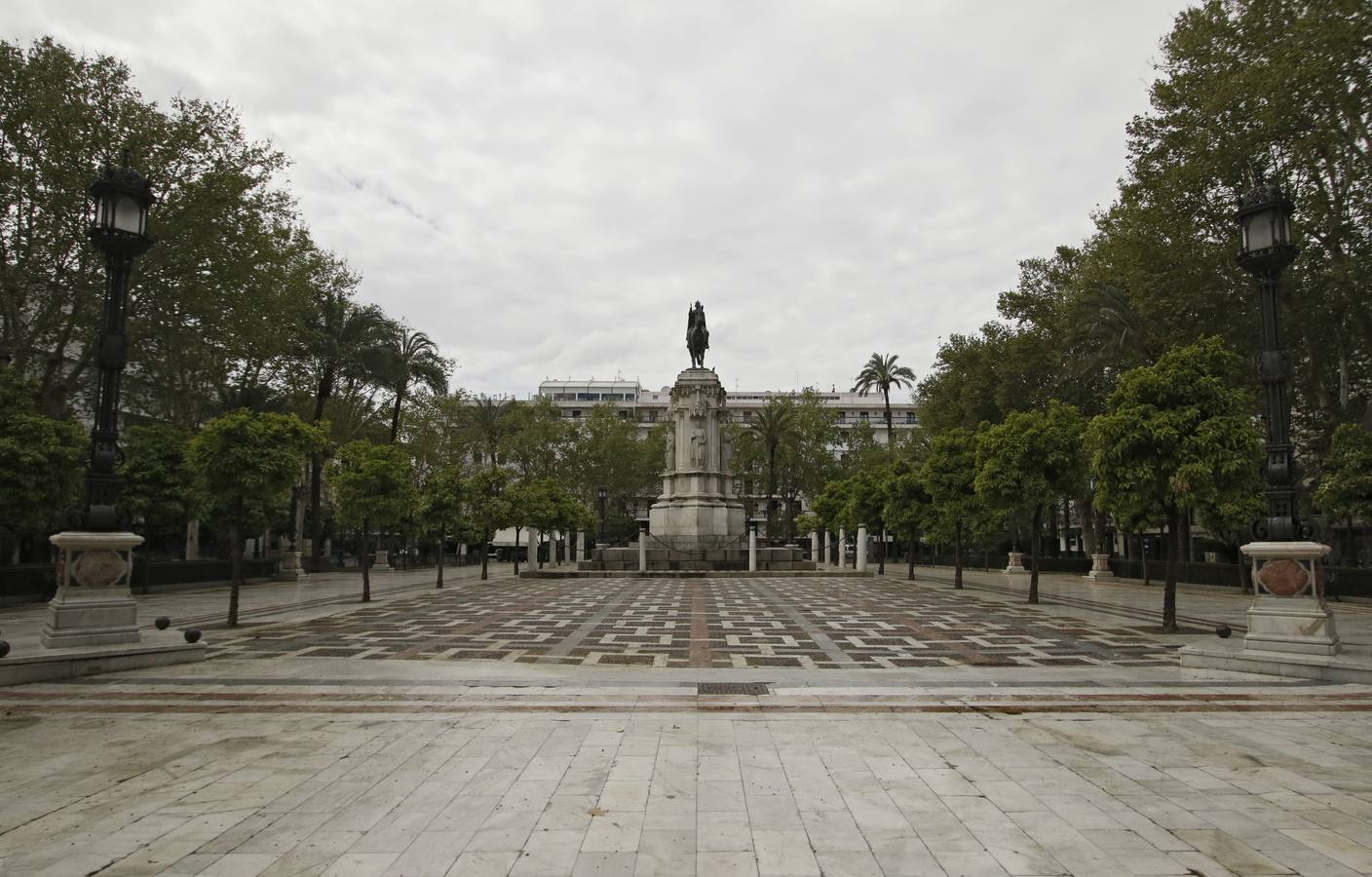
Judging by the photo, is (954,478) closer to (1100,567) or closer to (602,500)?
(1100,567)

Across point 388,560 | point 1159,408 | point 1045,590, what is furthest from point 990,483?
point 388,560

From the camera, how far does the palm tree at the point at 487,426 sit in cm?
5781

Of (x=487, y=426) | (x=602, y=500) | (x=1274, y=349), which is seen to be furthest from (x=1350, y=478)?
(x=487, y=426)

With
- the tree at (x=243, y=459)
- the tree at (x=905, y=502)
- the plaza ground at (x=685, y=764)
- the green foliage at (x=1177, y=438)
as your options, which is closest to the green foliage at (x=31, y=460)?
the tree at (x=243, y=459)

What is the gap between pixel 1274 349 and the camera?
33.7 feet

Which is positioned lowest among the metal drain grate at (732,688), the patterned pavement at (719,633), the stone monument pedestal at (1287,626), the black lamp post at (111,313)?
the patterned pavement at (719,633)

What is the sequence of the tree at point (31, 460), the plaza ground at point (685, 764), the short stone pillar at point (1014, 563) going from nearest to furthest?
the plaza ground at point (685, 764) < the tree at point (31, 460) < the short stone pillar at point (1014, 563)

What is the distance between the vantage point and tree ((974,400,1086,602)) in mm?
19328

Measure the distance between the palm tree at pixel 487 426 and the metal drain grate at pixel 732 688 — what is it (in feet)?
164

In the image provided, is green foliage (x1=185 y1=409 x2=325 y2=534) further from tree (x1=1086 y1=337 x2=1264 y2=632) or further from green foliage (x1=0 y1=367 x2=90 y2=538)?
tree (x1=1086 y1=337 x2=1264 y2=632)

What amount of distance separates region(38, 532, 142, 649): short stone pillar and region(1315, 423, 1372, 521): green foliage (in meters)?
28.5

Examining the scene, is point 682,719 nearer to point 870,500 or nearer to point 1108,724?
point 1108,724

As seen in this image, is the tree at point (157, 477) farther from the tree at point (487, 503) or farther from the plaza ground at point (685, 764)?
the plaza ground at point (685, 764)

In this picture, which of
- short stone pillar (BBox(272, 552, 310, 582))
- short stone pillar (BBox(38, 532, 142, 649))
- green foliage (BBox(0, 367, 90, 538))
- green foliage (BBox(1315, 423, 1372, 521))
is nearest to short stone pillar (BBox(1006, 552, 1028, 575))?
green foliage (BBox(1315, 423, 1372, 521))
